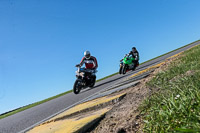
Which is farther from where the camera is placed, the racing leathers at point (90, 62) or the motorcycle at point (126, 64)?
the motorcycle at point (126, 64)

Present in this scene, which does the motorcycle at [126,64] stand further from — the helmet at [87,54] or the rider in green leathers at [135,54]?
the helmet at [87,54]

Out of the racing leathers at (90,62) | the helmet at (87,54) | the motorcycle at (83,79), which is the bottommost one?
the motorcycle at (83,79)

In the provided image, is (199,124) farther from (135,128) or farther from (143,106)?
(143,106)

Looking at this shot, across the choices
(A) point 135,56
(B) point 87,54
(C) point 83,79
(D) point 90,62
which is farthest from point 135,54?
(C) point 83,79

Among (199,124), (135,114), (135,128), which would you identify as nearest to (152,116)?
(135,128)

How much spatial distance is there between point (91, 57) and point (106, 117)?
334 inches

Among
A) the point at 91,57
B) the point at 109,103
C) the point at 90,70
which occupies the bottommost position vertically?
the point at 109,103

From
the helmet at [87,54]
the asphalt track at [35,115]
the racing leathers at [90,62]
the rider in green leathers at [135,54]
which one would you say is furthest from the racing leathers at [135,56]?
the asphalt track at [35,115]

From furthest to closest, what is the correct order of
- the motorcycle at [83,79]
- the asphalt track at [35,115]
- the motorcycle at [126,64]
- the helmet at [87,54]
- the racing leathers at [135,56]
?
1. the racing leathers at [135,56]
2. the motorcycle at [126,64]
3. the helmet at [87,54]
4. the motorcycle at [83,79]
5. the asphalt track at [35,115]

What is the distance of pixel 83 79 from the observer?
30.4 ft

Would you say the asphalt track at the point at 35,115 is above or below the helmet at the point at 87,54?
below

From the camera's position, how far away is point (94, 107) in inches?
111

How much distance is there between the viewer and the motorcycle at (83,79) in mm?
8773

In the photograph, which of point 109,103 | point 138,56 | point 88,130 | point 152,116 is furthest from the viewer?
point 138,56
